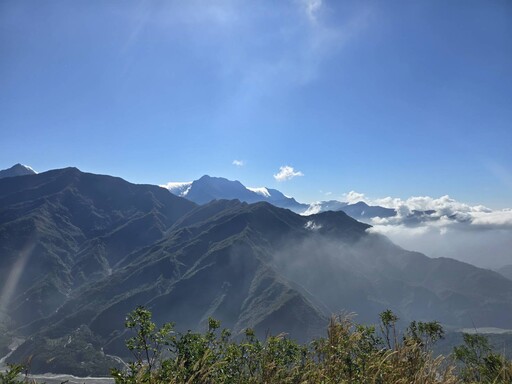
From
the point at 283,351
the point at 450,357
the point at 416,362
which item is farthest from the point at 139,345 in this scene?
the point at 283,351

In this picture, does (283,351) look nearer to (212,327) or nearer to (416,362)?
(212,327)

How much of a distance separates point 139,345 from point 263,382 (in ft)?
12.1

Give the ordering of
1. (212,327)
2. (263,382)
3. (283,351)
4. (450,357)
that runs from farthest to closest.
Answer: (283,351)
(212,327)
(450,357)
(263,382)

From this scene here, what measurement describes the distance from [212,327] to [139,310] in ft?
12.2

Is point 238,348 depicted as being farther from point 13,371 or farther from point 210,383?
point 13,371

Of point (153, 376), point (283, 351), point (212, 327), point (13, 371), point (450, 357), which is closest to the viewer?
point (153, 376)

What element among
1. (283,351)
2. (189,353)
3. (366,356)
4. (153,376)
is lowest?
(283,351)

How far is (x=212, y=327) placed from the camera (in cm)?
1310

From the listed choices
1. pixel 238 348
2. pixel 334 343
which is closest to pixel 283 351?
pixel 238 348

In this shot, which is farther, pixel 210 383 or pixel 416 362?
pixel 210 383

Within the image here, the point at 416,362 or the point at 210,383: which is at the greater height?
the point at 416,362

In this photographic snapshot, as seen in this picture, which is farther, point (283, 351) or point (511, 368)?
point (283, 351)

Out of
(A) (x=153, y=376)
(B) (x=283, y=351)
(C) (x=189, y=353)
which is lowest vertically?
(B) (x=283, y=351)

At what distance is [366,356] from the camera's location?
8.78 m
